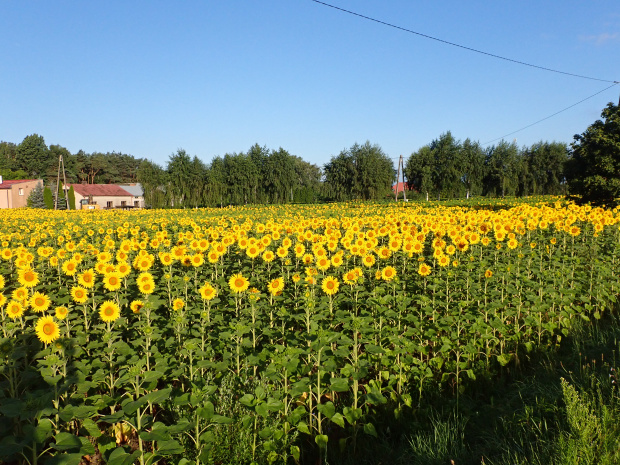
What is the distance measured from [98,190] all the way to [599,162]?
7498 centimetres

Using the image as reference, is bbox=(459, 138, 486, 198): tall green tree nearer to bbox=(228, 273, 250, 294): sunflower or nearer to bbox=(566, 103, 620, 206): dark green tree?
bbox=(566, 103, 620, 206): dark green tree

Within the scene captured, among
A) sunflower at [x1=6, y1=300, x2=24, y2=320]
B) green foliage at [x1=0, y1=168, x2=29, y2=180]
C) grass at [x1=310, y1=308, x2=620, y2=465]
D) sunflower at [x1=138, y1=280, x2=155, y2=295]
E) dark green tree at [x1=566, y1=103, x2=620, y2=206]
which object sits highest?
green foliage at [x1=0, y1=168, x2=29, y2=180]

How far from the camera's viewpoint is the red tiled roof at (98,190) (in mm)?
68562

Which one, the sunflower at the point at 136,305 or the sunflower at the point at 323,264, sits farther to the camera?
the sunflower at the point at 323,264

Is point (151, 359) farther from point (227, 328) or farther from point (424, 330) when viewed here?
point (424, 330)

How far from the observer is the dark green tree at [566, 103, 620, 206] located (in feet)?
56.9

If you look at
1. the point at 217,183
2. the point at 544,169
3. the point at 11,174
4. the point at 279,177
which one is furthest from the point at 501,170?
the point at 11,174

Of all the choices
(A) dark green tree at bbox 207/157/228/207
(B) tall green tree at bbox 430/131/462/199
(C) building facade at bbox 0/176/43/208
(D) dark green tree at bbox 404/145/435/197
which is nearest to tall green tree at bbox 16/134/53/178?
(C) building facade at bbox 0/176/43/208

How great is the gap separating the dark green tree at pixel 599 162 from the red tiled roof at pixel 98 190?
7116cm

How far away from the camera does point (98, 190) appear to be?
7144 cm

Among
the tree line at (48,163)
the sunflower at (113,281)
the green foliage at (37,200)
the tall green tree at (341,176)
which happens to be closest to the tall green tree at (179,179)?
the tall green tree at (341,176)

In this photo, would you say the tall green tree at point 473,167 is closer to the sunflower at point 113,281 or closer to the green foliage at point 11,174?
the sunflower at point 113,281

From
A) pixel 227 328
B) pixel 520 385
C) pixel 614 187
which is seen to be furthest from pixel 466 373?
pixel 614 187

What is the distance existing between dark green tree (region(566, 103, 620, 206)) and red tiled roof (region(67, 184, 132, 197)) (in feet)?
233
